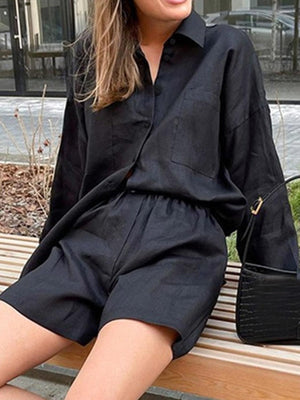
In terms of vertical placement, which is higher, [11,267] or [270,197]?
[270,197]

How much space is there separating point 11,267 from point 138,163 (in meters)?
0.88

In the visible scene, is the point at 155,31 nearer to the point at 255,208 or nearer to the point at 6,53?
the point at 255,208

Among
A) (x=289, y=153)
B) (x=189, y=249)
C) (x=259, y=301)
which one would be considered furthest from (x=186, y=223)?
(x=289, y=153)

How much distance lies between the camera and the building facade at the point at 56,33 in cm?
919

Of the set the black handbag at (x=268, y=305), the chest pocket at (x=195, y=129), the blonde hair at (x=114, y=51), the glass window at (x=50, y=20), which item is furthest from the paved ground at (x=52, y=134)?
the blonde hair at (x=114, y=51)

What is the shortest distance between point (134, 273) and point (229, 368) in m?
0.36

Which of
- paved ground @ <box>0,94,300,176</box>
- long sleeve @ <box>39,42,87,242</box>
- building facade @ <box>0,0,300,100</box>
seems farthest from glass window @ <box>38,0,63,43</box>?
long sleeve @ <box>39,42,87,242</box>

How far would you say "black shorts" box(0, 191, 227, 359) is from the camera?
1.54 metres

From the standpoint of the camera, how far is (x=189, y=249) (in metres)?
1.66

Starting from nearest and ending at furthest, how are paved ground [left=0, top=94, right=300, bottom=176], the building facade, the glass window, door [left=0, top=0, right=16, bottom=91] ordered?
1. paved ground [left=0, top=94, right=300, bottom=176]
2. the building facade
3. the glass window
4. door [left=0, top=0, right=16, bottom=91]

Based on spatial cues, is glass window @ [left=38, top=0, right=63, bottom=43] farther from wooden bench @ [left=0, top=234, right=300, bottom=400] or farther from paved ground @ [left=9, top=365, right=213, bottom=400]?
wooden bench @ [left=0, top=234, right=300, bottom=400]

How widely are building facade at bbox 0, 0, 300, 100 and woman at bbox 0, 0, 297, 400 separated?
760 cm

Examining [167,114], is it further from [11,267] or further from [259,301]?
[11,267]

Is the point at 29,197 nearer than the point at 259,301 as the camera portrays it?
No
